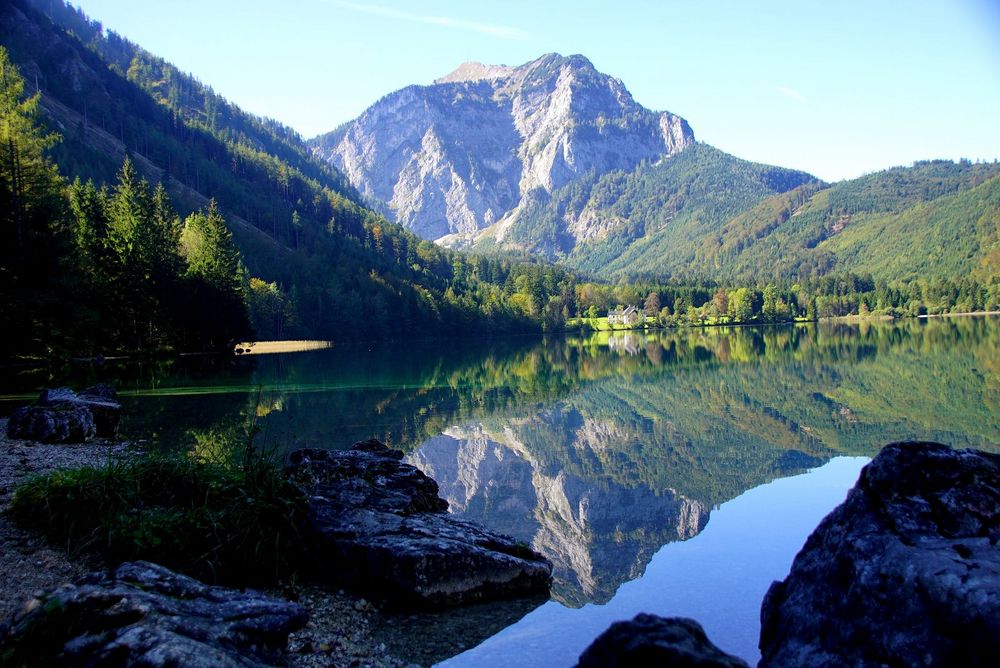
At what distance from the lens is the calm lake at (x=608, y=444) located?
10570 mm

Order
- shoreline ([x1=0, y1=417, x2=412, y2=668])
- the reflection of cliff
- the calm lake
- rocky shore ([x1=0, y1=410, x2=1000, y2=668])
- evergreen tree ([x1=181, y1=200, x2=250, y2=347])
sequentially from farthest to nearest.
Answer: evergreen tree ([x1=181, y1=200, x2=250, y2=347])
the reflection of cliff
the calm lake
shoreline ([x1=0, y1=417, x2=412, y2=668])
rocky shore ([x1=0, y1=410, x2=1000, y2=668])

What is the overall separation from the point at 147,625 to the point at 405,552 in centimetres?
430

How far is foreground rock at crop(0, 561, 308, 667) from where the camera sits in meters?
6.10

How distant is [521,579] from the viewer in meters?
11.1

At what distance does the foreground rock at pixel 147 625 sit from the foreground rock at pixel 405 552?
2.37 m

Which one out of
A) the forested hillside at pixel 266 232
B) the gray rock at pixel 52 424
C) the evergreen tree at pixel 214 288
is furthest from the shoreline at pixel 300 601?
the forested hillside at pixel 266 232

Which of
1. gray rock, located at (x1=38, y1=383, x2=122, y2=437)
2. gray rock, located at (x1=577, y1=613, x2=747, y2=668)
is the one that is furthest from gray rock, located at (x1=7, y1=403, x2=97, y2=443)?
gray rock, located at (x1=577, y1=613, x2=747, y2=668)

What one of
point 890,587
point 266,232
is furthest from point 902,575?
point 266,232

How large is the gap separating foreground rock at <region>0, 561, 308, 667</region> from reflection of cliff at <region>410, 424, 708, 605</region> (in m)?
5.18

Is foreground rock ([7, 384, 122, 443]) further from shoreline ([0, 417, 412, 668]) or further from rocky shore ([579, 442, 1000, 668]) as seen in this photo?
rocky shore ([579, 442, 1000, 668])

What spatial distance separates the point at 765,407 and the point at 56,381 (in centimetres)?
3750

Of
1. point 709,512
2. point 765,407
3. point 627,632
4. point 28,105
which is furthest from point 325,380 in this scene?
point 627,632

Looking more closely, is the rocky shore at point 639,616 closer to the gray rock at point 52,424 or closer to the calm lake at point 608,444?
the calm lake at point 608,444

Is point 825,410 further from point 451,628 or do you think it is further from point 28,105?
point 28,105
